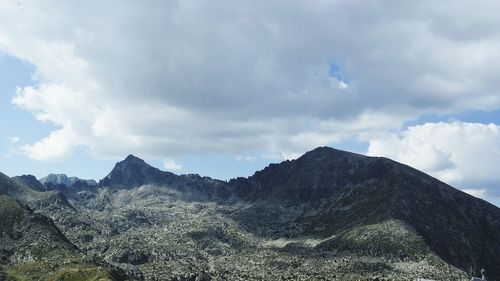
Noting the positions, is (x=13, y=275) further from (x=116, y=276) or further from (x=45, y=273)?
(x=116, y=276)

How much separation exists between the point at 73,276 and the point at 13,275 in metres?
31.7

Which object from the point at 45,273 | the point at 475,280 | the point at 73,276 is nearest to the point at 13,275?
the point at 45,273

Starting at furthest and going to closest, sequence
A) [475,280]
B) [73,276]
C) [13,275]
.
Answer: [13,275] → [73,276] → [475,280]

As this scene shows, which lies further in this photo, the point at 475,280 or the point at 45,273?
the point at 45,273

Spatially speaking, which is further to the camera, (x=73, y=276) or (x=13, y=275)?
(x=13, y=275)

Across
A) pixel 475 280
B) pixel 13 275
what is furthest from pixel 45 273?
pixel 475 280

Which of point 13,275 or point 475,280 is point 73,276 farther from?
point 475,280

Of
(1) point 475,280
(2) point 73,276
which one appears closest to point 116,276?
(2) point 73,276

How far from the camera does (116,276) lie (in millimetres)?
177875

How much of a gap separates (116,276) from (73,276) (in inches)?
538

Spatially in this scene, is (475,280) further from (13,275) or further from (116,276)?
(13,275)

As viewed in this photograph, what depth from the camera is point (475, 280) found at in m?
163

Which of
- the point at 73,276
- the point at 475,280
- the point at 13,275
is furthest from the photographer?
the point at 13,275

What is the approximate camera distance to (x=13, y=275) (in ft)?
625
